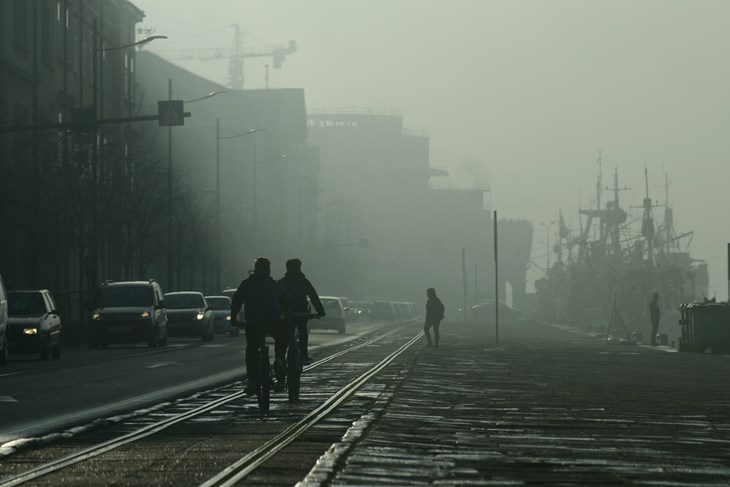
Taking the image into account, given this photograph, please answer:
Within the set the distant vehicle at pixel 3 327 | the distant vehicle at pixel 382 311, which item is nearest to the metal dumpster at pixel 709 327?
the distant vehicle at pixel 3 327

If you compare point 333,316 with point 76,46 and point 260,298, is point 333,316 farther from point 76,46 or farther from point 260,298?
point 260,298

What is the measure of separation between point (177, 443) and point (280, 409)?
4.58 meters

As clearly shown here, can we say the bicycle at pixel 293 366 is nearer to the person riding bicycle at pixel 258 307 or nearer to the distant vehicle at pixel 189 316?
the person riding bicycle at pixel 258 307

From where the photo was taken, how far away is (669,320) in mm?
96000

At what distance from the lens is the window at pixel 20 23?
59.7 meters

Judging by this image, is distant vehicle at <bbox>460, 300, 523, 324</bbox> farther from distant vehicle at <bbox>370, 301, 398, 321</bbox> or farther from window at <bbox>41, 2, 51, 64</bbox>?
window at <bbox>41, 2, 51, 64</bbox>

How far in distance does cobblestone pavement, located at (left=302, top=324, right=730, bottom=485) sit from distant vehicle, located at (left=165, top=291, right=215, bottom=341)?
2402 cm

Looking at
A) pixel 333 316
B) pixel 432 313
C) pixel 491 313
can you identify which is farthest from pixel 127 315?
pixel 491 313

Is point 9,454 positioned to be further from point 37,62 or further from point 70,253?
point 70,253

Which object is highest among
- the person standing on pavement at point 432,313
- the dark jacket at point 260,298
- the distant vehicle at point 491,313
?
the dark jacket at point 260,298

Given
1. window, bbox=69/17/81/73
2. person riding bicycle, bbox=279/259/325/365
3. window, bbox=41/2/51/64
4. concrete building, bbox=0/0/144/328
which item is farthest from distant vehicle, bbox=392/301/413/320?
person riding bicycle, bbox=279/259/325/365

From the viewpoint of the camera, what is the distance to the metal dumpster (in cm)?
4244

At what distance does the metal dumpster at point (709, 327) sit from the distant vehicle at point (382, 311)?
69.1 m

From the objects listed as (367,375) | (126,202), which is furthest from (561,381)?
(126,202)
